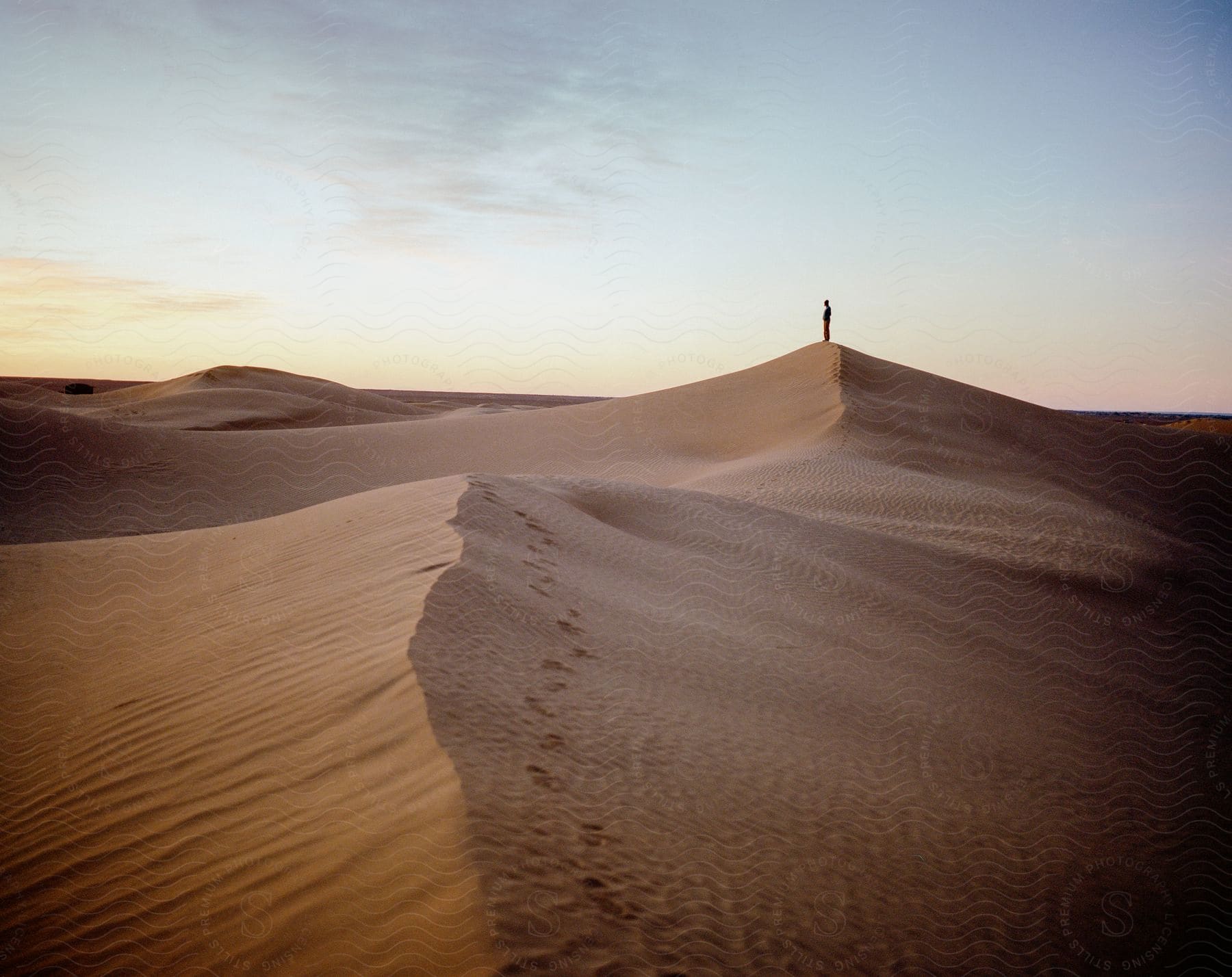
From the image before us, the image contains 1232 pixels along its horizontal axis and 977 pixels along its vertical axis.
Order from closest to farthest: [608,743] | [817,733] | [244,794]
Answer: [244,794] → [608,743] → [817,733]

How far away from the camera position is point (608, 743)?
4672 mm

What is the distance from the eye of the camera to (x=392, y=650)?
4.88 meters

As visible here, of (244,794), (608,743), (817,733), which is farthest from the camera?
(817,733)

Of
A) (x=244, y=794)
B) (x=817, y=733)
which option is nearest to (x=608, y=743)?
(x=244, y=794)

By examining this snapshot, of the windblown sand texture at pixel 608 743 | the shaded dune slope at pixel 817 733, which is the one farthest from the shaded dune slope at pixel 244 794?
the shaded dune slope at pixel 817 733

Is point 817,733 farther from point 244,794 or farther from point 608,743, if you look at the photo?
point 244,794

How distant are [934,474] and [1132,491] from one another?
567 cm

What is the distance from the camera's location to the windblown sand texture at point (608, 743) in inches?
128

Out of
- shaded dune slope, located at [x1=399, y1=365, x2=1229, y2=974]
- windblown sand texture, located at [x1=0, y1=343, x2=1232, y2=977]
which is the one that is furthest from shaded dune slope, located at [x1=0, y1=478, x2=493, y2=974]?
shaded dune slope, located at [x1=399, y1=365, x2=1229, y2=974]

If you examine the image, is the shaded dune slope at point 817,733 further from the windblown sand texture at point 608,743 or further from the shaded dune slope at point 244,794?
the shaded dune slope at point 244,794

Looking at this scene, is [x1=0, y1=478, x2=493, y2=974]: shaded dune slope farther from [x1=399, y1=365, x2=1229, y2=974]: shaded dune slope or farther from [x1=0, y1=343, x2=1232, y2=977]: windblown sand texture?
[x1=399, y1=365, x2=1229, y2=974]: shaded dune slope

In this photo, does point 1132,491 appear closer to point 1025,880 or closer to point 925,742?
point 925,742

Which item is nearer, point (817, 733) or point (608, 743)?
point (608, 743)

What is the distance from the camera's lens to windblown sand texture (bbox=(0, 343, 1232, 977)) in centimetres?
325
